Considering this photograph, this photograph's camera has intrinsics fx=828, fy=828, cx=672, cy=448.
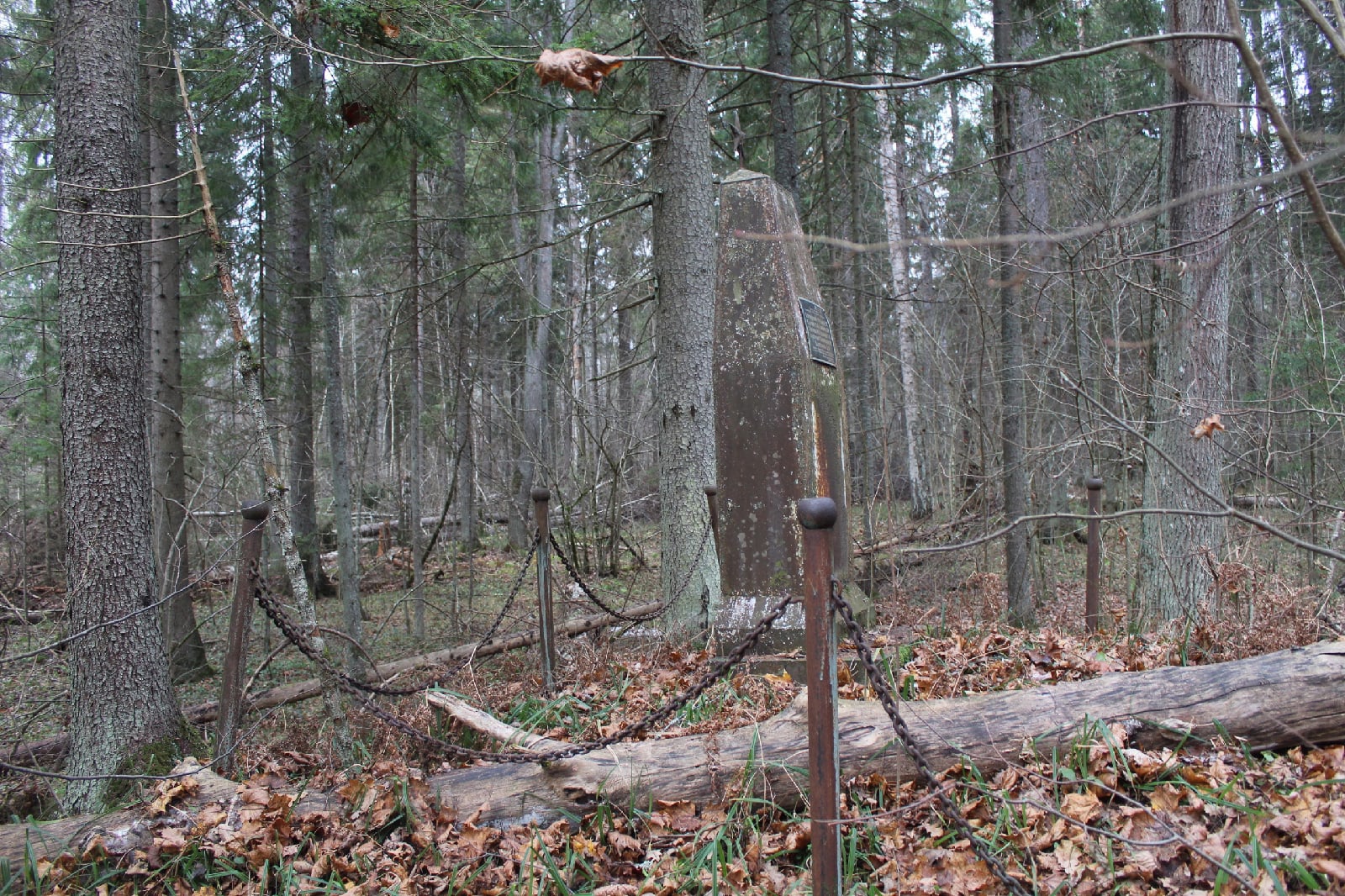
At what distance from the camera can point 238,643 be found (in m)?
4.25

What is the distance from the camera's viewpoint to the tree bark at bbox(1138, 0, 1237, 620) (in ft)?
19.5

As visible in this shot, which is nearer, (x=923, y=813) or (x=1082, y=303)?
(x=923, y=813)

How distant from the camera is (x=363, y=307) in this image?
21.8 m

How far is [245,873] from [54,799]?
6.80 ft

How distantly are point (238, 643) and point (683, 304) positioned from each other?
4.11 metres

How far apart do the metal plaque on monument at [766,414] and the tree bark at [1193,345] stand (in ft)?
8.29

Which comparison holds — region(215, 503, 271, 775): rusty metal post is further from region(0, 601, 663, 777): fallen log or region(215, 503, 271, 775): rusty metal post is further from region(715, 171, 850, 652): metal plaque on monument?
region(715, 171, 850, 652): metal plaque on monument

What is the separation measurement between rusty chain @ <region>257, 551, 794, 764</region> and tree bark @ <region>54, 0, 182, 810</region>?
43.7 inches

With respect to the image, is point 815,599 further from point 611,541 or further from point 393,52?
point 611,541

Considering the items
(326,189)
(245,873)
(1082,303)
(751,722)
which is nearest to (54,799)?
(245,873)

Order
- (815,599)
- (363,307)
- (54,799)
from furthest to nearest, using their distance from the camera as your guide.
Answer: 1. (363,307)
2. (54,799)
3. (815,599)

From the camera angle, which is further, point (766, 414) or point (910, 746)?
point (766, 414)

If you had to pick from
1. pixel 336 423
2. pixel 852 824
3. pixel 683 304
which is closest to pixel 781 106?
pixel 683 304

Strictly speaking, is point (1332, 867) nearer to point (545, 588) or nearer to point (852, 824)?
point (852, 824)
